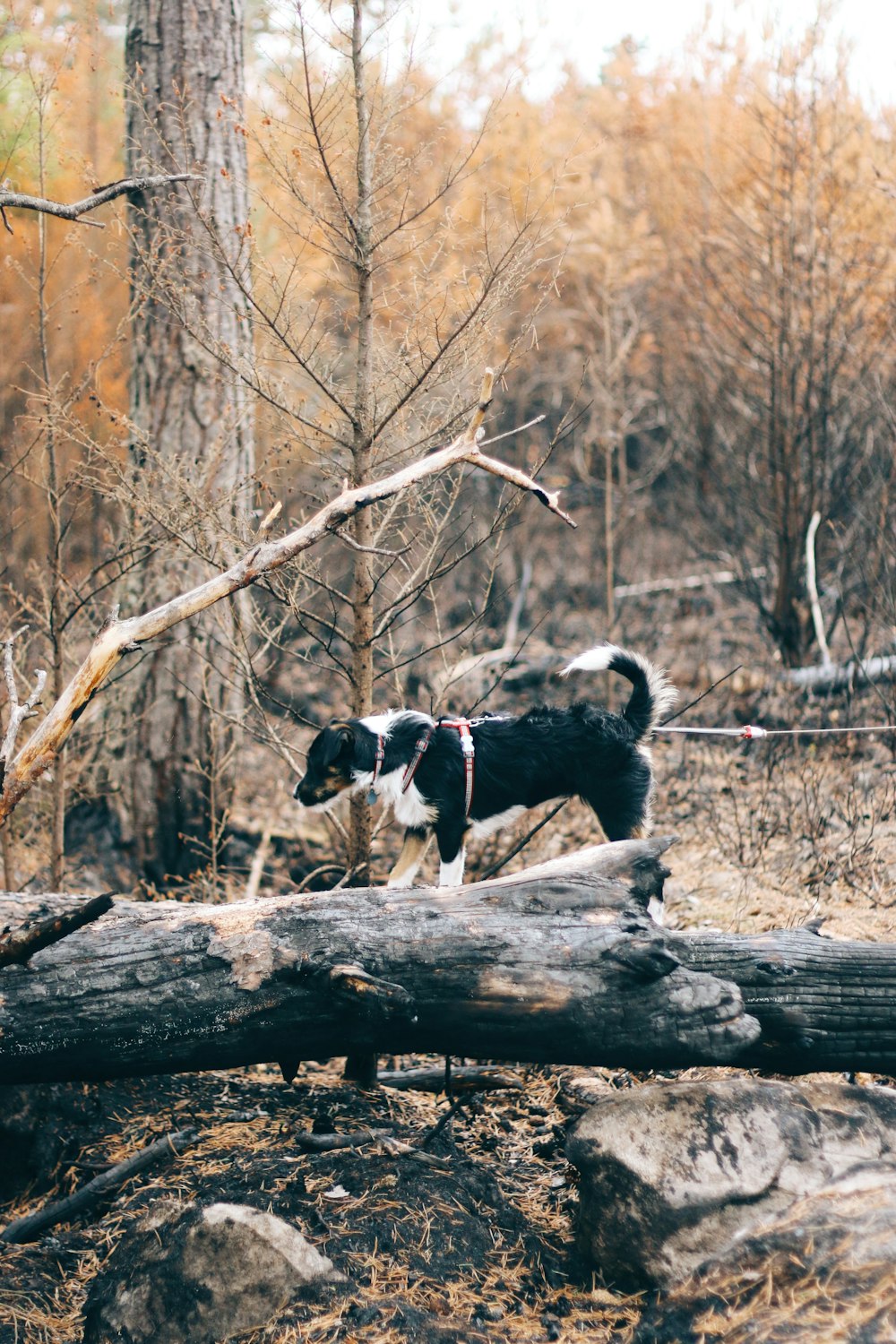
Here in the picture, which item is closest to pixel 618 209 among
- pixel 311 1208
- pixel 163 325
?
pixel 163 325

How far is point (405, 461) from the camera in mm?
5102

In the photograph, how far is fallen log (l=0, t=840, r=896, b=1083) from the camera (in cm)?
360

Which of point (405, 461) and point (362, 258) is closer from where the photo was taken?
point (362, 258)

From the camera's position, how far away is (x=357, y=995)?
3.52 meters

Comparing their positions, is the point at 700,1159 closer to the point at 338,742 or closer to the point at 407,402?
the point at 338,742

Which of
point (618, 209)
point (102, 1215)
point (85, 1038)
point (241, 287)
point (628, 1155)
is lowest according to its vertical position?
point (102, 1215)

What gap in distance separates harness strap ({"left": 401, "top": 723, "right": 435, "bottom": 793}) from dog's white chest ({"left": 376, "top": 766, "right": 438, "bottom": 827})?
1 centimetres

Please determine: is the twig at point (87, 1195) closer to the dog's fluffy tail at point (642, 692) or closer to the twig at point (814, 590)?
the dog's fluffy tail at point (642, 692)

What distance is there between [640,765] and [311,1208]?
8.18 ft

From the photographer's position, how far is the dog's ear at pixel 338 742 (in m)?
4.73

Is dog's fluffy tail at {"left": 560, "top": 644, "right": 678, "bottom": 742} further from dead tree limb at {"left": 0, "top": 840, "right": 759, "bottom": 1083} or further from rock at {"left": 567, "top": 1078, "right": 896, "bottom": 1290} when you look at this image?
rock at {"left": 567, "top": 1078, "right": 896, "bottom": 1290}

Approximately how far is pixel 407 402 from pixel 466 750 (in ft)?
5.18

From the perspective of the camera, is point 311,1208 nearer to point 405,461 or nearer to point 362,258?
point 405,461

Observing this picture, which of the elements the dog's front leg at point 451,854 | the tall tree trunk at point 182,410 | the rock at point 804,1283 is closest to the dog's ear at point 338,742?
the dog's front leg at point 451,854
